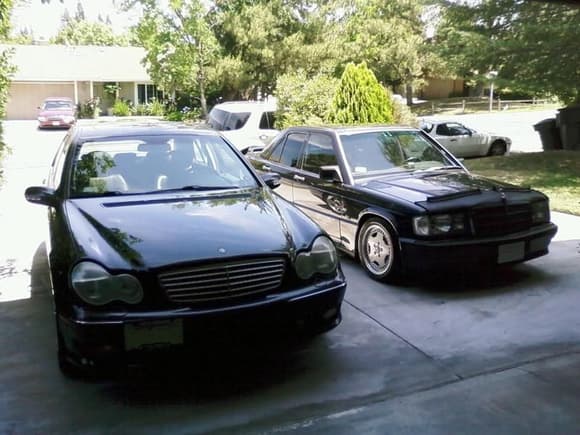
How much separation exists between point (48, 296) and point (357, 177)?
127 inches

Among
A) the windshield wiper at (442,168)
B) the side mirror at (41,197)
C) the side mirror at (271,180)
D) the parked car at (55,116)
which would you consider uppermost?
the parked car at (55,116)

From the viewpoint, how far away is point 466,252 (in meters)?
5.20

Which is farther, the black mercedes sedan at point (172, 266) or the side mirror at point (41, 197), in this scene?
the side mirror at point (41, 197)

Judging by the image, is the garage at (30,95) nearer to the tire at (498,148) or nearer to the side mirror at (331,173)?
the tire at (498,148)

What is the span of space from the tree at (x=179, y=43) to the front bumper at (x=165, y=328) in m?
24.1

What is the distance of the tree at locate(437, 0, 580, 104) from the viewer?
41.7 feet

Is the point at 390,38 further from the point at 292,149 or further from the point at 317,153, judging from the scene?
the point at 317,153

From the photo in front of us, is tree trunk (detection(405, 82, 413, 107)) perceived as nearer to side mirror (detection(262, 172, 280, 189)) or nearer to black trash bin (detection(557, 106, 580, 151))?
black trash bin (detection(557, 106, 580, 151))

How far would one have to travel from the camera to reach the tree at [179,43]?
26516 mm

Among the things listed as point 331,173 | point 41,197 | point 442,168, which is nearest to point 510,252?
point 442,168

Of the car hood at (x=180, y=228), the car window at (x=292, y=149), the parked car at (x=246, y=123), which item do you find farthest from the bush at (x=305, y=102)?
the car hood at (x=180, y=228)

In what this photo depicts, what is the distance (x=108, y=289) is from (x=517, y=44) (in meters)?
12.2

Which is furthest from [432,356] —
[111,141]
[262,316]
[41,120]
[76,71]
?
[76,71]

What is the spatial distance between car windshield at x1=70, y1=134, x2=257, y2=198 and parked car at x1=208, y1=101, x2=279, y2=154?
7472mm
